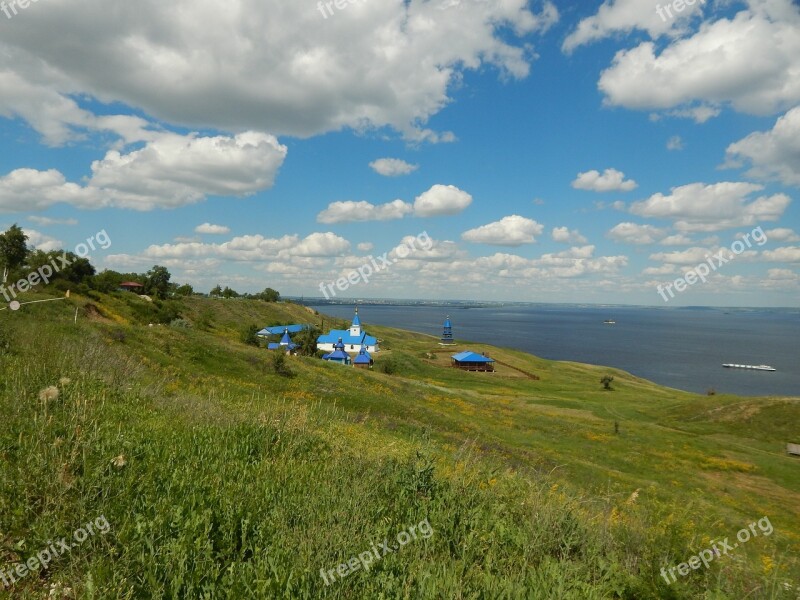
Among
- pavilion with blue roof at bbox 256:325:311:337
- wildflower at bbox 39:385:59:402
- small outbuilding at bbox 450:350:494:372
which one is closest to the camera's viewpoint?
wildflower at bbox 39:385:59:402

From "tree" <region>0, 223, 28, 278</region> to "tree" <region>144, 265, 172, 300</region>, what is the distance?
34.7 m

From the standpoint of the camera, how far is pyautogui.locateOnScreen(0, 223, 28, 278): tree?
2484 inches

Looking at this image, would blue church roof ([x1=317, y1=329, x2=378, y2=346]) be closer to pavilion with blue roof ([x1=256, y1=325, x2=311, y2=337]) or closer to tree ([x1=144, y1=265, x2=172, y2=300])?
pavilion with blue roof ([x1=256, y1=325, x2=311, y2=337])

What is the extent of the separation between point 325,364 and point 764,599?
4039 centimetres

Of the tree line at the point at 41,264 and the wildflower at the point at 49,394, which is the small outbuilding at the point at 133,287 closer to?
the tree line at the point at 41,264

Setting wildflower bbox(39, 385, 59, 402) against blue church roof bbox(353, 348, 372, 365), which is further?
blue church roof bbox(353, 348, 372, 365)

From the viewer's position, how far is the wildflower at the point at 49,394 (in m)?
7.02

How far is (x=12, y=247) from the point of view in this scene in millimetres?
64125

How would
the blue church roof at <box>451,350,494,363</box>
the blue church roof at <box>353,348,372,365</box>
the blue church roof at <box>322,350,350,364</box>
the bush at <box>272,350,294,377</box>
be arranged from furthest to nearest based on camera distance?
the blue church roof at <box>451,350,494,363</box>
the blue church roof at <box>322,350,350,364</box>
the blue church roof at <box>353,348,372,365</box>
the bush at <box>272,350,294,377</box>
